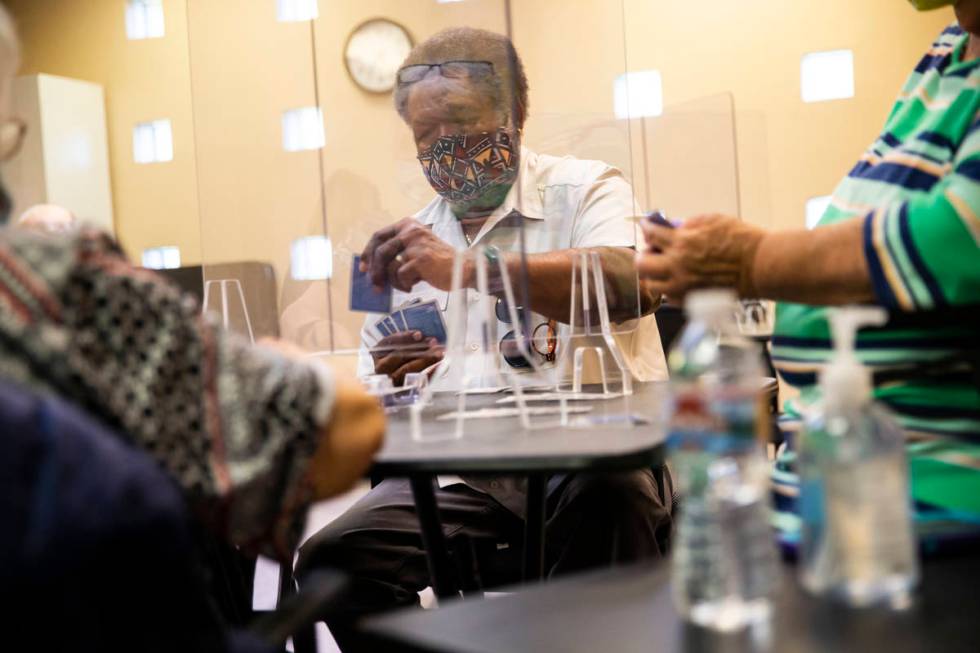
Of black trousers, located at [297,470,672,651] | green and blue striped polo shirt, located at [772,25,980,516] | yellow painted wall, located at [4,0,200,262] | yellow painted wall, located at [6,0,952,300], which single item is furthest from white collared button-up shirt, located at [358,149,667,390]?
yellow painted wall, located at [4,0,200,262]

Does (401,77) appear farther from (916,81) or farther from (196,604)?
(196,604)

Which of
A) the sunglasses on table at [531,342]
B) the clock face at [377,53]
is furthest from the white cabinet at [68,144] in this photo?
the sunglasses on table at [531,342]

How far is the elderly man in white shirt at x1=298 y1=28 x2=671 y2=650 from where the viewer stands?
1906 mm

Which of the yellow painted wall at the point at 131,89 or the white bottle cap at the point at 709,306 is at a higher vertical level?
the yellow painted wall at the point at 131,89

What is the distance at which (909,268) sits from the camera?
1.02 m

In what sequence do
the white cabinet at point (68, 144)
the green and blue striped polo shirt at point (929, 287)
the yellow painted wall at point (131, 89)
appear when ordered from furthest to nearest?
the yellow painted wall at point (131, 89), the white cabinet at point (68, 144), the green and blue striped polo shirt at point (929, 287)

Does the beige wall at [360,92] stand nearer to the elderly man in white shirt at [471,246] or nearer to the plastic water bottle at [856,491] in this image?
the elderly man in white shirt at [471,246]

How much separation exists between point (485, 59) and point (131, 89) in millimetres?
4998

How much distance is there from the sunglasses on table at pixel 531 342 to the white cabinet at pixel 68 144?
431cm

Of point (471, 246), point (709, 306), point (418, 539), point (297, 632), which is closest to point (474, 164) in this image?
point (471, 246)

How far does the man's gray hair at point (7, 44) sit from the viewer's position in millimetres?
896

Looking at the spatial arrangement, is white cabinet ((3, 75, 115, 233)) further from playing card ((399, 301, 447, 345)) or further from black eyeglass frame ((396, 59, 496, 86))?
playing card ((399, 301, 447, 345))

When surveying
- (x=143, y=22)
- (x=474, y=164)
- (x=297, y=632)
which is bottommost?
(x=297, y=632)

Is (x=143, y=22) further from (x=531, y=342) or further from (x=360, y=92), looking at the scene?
(x=531, y=342)
